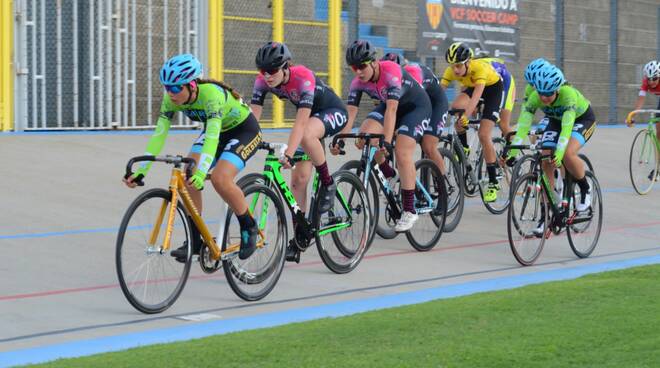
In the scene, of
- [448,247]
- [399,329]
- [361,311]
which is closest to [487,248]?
[448,247]

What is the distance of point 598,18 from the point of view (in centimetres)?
2064

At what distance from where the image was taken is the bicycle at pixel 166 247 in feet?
21.0

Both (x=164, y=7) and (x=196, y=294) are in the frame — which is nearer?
(x=196, y=294)

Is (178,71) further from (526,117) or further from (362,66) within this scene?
(526,117)

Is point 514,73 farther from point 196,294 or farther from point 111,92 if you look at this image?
point 196,294

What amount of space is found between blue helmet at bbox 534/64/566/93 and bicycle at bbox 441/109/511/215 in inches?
85.2

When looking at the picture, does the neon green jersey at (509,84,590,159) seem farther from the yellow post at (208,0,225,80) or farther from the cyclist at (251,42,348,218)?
the yellow post at (208,0,225,80)

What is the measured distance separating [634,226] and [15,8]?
23.1ft

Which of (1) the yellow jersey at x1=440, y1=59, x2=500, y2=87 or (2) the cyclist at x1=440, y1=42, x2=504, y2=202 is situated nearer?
(2) the cyclist at x1=440, y1=42, x2=504, y2=202

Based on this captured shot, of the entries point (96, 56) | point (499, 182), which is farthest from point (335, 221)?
point (96, 56)

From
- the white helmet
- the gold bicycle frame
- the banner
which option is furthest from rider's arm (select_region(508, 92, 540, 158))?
the banner

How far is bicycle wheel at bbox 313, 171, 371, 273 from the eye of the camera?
8.05 metres

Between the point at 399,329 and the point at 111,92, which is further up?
the point at 111,92

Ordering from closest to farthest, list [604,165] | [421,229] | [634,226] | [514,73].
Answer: [421,229] < [634,226] < [604,165] < [514,73]
